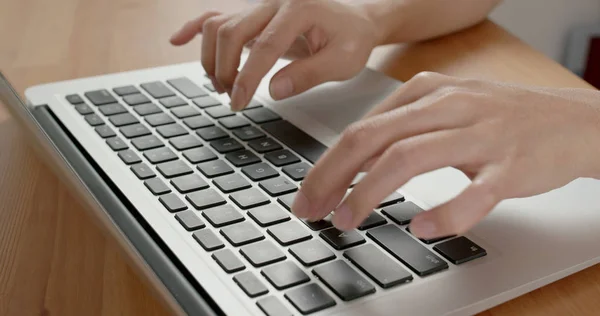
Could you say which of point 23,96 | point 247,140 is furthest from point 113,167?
point 23,96

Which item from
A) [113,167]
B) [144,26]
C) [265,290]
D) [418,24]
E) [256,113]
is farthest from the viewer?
[144,26]

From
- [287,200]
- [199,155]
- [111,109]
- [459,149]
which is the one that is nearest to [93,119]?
[111,109]

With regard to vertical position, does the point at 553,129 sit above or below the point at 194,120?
above

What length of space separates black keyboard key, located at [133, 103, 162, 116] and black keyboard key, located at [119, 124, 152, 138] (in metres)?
0.03

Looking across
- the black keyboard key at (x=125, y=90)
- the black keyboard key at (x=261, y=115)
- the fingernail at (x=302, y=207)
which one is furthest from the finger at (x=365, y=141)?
the black keyboard key at (x=125, y=90)

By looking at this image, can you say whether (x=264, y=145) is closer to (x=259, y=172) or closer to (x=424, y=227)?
(x=259, y=172)

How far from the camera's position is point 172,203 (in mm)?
457

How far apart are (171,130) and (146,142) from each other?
3 centimetres

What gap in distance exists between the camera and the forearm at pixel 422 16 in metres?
0.76

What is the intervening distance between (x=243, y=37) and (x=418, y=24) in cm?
24

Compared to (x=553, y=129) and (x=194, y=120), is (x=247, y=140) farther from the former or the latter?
(x=553, y=129)

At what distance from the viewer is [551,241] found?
42 centimetres

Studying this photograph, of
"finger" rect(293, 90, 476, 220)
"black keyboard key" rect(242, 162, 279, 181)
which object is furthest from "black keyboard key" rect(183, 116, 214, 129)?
"finger" rect(293, 90, 476, 220)

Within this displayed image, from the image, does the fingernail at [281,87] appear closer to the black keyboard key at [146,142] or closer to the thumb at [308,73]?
the thumb at [308,73]
